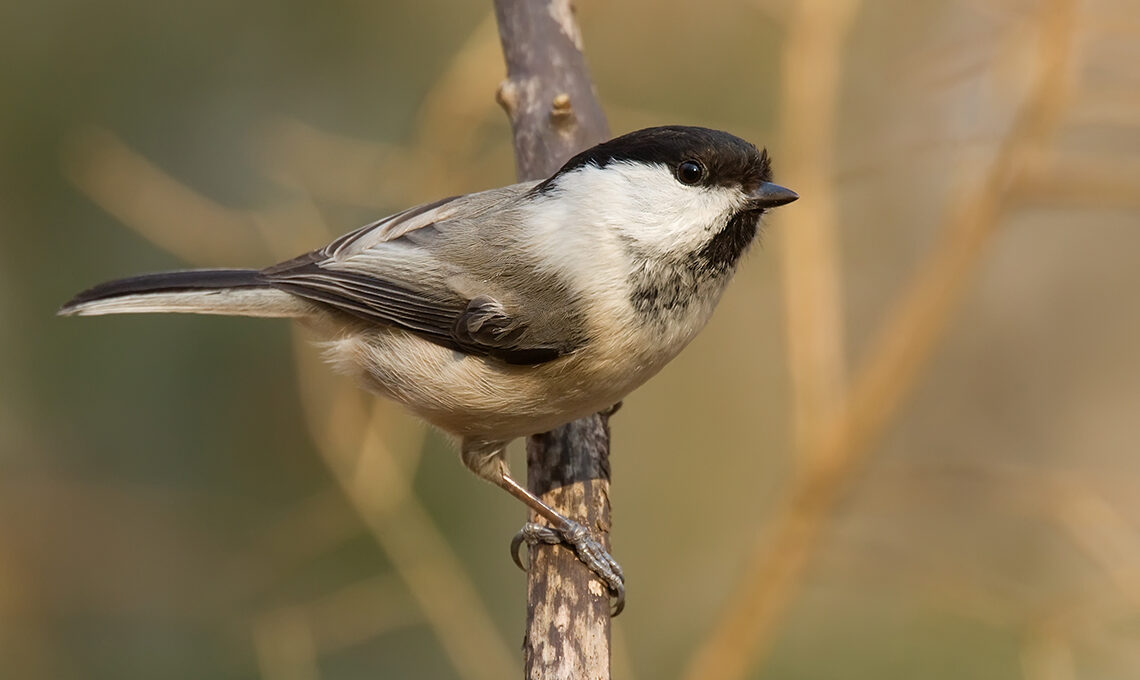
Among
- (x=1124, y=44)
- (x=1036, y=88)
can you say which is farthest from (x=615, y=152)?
(x=1124, y=44)

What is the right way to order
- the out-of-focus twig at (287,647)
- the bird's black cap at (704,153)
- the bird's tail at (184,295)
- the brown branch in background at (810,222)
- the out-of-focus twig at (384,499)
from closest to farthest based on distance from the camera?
the bird's black cap at (704,153)
the bird's tail at (184,295)
the brown branch in background at (810,222)
the out-of-focus twig at (287,647)
the out-of-focus twig at (384,499)

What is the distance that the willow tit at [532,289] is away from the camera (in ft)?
6.00

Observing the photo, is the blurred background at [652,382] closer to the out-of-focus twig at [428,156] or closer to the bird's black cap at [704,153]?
the out-of-focus twig at [428,156]

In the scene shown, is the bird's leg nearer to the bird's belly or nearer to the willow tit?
the willow tit

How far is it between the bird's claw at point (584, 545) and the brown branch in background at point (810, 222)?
1.81 feet

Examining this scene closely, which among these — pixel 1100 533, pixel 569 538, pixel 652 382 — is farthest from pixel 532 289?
pixel 652 382

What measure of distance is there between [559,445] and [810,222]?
28.3 inches

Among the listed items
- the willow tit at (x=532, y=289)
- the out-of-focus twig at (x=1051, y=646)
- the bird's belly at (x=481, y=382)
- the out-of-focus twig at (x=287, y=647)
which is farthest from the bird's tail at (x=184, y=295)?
the out-of-focus twig at (x=1051, y=646)

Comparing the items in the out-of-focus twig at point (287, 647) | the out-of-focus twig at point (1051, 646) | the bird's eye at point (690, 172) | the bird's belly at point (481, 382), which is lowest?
the out-of-focus twig at point (287, 647)

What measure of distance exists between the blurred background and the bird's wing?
35 cm

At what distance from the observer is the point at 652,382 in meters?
4.48

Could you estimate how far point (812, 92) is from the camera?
2.26 metres

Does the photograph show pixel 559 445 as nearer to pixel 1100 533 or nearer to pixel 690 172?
pixel 690 172

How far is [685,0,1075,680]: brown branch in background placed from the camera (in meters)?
2.14
